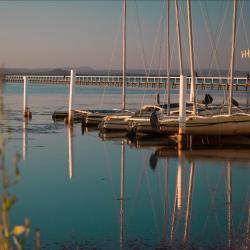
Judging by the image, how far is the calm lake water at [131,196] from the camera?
1026 cm

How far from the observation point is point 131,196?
14.0m

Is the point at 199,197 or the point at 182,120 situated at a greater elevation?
the point at 182,120

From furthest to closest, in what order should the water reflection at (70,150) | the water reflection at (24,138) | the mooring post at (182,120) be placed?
the mooring post at (182,120), the water reflection at (24,138), the water reflection at (70,150)

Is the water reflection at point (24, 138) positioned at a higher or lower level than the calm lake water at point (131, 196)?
higher

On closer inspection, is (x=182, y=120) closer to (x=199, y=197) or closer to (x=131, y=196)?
(x=199, y=197)

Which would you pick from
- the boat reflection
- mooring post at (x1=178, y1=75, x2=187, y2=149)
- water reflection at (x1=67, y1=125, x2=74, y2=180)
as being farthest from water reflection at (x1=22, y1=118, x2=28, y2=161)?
mooring post at (x1=178, y1=75, x2=187, y2=149)

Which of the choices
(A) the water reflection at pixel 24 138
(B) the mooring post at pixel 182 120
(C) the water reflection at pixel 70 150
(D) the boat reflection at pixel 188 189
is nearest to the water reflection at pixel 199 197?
(D) the boat reflection at pixel 188 189

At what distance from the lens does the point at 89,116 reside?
31.7 m

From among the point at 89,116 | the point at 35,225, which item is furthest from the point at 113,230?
the point at 89,116

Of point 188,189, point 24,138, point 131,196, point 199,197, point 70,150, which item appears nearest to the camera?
point 199,197

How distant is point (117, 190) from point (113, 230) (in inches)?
157

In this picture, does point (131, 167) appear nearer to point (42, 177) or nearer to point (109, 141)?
point (42, 177)

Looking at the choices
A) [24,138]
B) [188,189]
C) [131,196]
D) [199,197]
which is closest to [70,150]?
[24,138]

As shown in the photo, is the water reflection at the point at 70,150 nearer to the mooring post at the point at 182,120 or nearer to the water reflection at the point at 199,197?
the water reflection at the point at 199,197
